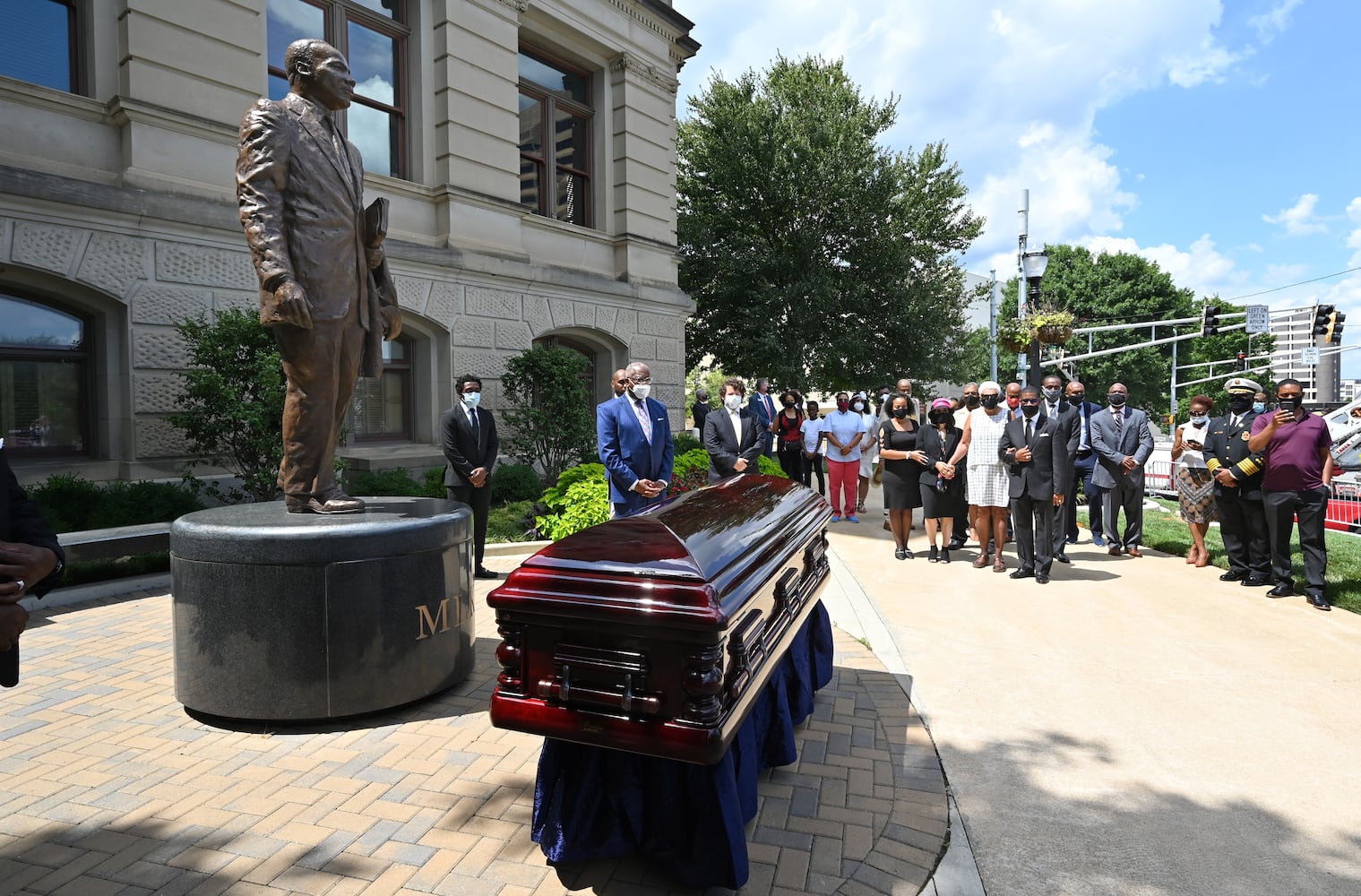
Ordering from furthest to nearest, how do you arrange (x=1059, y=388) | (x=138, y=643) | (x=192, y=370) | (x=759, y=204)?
1. (x=759, y=204)
2. (x=1059, y=388)
3. (x=192, y=370)
4. (x=138, y=643)

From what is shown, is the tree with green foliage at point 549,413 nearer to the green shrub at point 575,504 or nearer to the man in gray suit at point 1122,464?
the green shrub at point 575,504

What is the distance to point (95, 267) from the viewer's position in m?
8.59

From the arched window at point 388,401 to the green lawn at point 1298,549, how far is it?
36.8 ft

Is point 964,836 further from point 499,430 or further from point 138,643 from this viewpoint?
point 499,430

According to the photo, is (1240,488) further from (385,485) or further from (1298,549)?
(385,485)

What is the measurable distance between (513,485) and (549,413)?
141cm

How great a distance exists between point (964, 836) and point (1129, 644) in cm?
357

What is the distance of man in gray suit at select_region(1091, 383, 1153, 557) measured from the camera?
9594 mm

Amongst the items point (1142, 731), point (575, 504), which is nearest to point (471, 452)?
point (575, 504)

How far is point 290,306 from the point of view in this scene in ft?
14.2

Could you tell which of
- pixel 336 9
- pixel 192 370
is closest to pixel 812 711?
pixel 192 370

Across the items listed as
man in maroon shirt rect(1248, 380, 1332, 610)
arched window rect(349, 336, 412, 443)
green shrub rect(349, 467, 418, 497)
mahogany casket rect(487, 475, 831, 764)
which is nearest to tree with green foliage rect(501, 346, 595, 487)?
arched window rect(349, 336, 412, 443)

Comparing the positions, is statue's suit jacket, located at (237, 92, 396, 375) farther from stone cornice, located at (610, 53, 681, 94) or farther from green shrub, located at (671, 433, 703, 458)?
stone cornice, located at (610, 53, 681, 94)

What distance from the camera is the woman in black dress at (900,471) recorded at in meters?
9.33
